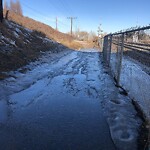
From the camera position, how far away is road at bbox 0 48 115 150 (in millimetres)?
5477

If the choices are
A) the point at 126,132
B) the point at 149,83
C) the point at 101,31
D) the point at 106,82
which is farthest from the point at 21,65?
the point at 101,31

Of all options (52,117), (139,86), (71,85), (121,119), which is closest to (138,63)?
(139,86)

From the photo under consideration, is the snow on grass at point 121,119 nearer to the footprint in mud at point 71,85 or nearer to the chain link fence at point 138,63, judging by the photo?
the chain link fence at point 138,63

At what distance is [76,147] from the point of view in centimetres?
531

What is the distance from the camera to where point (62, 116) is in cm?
720

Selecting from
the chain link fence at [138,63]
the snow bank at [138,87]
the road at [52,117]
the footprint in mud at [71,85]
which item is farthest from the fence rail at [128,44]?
the footprint in mud at [71,85]

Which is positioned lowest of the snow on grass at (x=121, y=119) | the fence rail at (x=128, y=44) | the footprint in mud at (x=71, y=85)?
the snow on grass at (x=121, y=119)

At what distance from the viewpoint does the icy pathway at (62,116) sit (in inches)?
218

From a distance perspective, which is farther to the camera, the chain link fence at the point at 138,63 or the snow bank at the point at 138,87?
the snow bank at the point at 138,87

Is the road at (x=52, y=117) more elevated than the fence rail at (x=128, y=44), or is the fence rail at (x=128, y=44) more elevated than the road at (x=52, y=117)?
the fence rail at (x=128, y=44)

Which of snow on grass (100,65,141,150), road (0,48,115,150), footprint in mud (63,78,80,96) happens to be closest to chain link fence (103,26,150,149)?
snow on grass (100,65,141,150)

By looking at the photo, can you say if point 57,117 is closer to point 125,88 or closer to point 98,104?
→ point 98,104

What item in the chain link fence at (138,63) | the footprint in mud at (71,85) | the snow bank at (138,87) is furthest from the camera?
the footprint in mud at (71,85)

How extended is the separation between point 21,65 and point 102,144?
11094 millimetres
